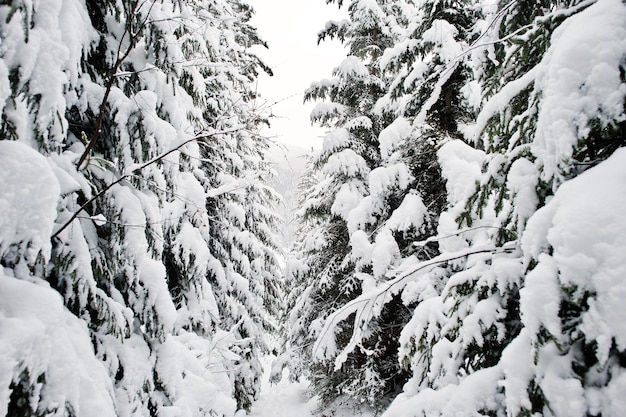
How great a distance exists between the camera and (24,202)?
1539 mm

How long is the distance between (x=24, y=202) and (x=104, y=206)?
1.14 m

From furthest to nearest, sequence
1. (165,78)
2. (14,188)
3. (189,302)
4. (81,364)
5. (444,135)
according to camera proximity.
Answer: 1. (444,135)
2. (189,302)
3. (165,78)
4. (81,364)
5. (14,188)

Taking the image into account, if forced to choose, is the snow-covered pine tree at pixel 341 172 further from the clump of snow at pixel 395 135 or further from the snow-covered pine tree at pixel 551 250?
the snow-covered pine tree at pixel 551 250

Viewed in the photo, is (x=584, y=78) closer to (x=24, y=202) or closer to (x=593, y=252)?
(x=593, y=252)

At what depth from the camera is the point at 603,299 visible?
46.2 inches

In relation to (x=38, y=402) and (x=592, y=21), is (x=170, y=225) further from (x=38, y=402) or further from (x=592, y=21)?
(x=592, y=21)

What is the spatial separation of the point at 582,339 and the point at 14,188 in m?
2.43

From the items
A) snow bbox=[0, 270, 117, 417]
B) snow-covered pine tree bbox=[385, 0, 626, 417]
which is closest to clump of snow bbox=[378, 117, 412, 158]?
snow-covered pine tree bbox=[385, 0, 626, 417]

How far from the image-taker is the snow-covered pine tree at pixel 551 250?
4.03ft

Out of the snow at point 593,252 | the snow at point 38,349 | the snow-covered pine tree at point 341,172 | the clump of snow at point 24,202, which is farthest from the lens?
the snow-covered pine tree at point 341,172

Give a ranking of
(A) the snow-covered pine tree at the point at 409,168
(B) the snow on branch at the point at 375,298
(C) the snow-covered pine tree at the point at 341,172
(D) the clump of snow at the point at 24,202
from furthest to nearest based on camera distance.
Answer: (C) the snow-covered pine tree at the point at 341,172
(A) the snow-covered pine tree at the point at 409,168
(B) the snow on branch at the point at 375,298
(D) the clump of snow at the point at 24,202

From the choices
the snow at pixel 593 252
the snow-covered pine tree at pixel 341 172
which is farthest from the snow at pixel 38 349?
the snow-covered pine tree at pixel 341 172

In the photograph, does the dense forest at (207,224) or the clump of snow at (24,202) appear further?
the clump of snow at (24,202)

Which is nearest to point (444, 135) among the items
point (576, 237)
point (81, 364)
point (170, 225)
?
point (170, 225)
